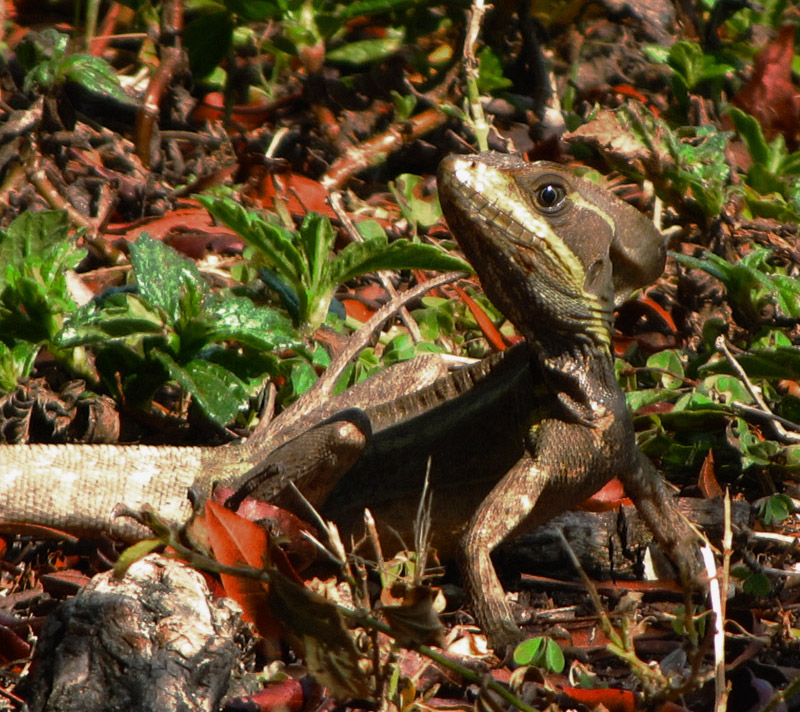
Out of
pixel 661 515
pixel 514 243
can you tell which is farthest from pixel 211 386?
pixel 661 515

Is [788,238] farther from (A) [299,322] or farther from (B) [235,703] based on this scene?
(B) [235,703]

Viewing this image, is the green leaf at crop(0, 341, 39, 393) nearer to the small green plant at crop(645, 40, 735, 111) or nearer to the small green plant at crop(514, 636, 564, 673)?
the small green plant at crop(514, 636, 564, 673)

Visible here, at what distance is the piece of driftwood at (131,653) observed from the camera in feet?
7.84

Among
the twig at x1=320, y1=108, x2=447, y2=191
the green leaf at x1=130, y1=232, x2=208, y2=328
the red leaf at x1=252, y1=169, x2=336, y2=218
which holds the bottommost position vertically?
the red leaf at x1=252, y1=169, x2=336, y2=218

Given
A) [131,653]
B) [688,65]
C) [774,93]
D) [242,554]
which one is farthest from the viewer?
[774,93]

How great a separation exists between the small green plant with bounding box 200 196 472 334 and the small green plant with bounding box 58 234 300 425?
24 cm

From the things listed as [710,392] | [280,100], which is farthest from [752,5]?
[710,392]

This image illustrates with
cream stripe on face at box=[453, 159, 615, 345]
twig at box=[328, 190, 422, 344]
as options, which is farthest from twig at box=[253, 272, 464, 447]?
cream stripe on face at box=[453, 159, 615, 345]

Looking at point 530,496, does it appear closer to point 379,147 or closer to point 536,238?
point 536,238

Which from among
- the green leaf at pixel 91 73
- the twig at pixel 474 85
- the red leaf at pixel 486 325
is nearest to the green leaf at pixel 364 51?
the twig at pixel 474 85

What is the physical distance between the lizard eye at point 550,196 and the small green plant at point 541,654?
4.23 ft

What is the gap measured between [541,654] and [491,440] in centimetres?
91

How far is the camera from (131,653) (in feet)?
8.07

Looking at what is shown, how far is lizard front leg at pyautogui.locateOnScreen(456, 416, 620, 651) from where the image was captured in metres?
3.24
